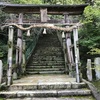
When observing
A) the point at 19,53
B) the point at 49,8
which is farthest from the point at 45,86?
the point at 49,8

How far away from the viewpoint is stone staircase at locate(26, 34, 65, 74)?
31.5 ft

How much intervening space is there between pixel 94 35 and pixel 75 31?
3.07 metres

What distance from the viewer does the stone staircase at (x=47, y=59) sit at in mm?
9594

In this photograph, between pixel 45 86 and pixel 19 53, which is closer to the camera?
pixel 45 86

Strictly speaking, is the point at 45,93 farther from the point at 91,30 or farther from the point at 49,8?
the point at 49,8

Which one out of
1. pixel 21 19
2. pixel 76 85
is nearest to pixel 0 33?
pixel 21 19

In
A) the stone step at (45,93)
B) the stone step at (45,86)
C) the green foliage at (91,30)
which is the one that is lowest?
the stone step at (45,93)

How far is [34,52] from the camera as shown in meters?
12.0

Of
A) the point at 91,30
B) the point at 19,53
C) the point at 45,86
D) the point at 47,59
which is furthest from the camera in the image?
the point at 47,59

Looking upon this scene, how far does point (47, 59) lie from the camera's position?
35.6 ft

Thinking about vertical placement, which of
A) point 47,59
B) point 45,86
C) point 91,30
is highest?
point 91,30

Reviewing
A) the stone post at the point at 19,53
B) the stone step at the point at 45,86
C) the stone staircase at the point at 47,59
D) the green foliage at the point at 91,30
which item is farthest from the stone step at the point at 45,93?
the stone staircase at the point at 47,59

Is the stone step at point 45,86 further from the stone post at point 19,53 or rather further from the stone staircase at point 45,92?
the stone post at point 19,53

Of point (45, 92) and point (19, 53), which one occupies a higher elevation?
point (19, 53)
